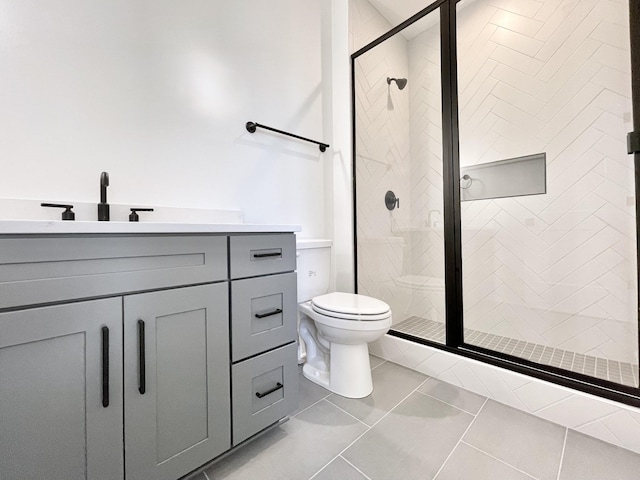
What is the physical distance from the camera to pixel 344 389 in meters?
1.41

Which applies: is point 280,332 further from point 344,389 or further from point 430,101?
point 430,101

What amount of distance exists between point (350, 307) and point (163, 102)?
1.34m

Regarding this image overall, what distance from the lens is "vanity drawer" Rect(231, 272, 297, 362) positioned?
95 cm

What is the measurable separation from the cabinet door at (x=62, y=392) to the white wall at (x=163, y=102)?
68 centimetres

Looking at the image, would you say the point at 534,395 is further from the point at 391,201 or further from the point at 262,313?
the point at 391,201

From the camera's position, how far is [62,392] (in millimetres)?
635

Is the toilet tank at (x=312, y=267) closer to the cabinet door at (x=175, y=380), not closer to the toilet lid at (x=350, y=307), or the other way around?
the toilet lid at (x=350, y=307)

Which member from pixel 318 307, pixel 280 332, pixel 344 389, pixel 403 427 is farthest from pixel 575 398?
pixel 280 332

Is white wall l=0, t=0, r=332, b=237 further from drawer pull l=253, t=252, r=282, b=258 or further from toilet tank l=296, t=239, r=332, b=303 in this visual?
drawer pull l=253, t=252, r=282, b=258

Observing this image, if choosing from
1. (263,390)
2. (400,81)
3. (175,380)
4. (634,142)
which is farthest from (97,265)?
(400,81)

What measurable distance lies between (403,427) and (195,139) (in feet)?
5.53

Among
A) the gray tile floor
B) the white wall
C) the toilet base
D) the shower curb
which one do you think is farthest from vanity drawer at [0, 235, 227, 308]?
the shower curb

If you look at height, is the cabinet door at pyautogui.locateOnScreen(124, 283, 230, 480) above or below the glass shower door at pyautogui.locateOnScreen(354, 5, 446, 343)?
below

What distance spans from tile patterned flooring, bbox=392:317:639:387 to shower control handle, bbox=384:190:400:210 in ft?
2.93
